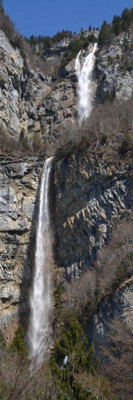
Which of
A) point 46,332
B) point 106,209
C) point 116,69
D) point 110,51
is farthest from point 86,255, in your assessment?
point 110,51

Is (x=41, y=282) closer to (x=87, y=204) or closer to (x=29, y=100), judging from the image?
(x=87, y=204)

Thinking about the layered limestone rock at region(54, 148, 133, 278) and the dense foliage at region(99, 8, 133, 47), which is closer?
the layered limestone rock at region(54, 148, 133, 278)

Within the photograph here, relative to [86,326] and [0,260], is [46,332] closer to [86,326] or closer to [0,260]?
[86,326]

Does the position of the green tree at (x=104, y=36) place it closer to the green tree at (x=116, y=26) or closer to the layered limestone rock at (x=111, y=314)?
the green tree at (x=116, y=26)

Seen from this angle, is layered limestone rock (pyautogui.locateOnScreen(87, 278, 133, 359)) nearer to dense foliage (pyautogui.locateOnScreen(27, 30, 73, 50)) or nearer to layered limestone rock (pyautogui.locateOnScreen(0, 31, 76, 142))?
layered limestone rock (pyautogui.locateOnScreen(0, 31, 76, 142))

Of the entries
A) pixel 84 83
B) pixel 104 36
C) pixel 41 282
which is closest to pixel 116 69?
pixel 84 83

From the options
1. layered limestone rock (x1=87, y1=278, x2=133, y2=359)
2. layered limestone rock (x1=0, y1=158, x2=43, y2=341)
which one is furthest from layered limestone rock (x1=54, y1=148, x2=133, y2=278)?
layered limestone rock (x1=87, y1=278, x2=133, y2=359)
